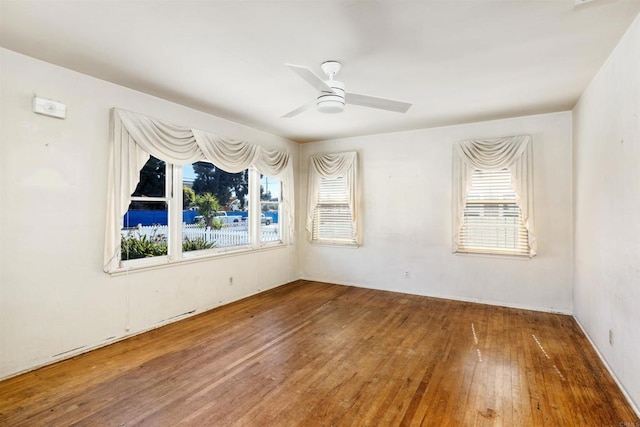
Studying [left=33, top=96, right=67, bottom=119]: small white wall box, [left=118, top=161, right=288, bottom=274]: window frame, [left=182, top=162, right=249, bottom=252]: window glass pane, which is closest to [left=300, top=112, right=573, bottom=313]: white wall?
[left=182, top=162, right=249, bottom=252]: window glass pane

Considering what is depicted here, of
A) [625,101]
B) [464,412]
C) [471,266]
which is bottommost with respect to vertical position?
[464,412]

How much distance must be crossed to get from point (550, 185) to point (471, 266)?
1.52 m

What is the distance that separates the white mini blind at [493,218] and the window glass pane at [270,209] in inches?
121

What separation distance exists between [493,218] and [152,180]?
458 cm

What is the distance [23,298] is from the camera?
109 inches

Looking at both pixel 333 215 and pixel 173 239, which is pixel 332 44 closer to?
pixel 173 239

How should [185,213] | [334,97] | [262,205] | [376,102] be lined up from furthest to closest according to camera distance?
[262,205], [185,213], [376,102], [334,97]

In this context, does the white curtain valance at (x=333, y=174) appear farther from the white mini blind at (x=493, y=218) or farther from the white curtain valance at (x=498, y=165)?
the white mini blind at (x=493, y=218)

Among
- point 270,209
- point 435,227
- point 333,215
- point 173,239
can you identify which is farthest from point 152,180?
point 435,227

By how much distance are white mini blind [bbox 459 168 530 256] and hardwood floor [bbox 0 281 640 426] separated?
1.02 metres

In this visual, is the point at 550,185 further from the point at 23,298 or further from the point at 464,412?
the point at 23,298

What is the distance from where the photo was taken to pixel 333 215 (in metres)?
6.00

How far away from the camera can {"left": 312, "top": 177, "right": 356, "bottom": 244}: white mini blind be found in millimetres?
5871

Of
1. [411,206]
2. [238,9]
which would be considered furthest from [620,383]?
[238,9]
